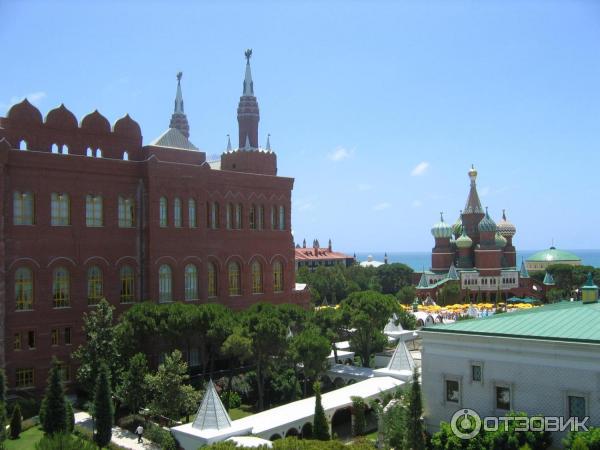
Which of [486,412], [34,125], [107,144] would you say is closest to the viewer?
[486,412]

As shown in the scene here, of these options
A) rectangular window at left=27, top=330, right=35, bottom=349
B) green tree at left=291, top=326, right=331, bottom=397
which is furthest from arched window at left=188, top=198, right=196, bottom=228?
green tree at left=291, top=326, right=331, bottom=397

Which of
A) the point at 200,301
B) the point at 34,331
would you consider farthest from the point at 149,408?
the point at 200,301

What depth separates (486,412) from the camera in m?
23.2

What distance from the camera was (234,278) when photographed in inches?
1773

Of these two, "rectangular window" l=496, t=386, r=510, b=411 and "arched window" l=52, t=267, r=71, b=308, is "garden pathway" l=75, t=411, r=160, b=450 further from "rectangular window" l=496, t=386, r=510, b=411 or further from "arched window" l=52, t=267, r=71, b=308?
"rectangular window" l=496, t=386, r=510, b=411

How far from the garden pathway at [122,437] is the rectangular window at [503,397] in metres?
14.6

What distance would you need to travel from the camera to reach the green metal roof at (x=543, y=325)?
22062 millimetres

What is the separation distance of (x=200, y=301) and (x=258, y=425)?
16.1 metres

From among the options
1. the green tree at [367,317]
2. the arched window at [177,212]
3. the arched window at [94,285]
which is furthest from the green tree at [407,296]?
the arched window at [94,285]

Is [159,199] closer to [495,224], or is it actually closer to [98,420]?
[98,420]

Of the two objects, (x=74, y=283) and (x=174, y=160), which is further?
(x=174, y=160)

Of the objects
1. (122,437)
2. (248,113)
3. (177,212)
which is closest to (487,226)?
(248,113)

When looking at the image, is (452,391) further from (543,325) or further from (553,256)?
(553,256)

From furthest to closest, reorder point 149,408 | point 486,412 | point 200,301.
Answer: point 200,301 → point 149,408 → point 486,412
